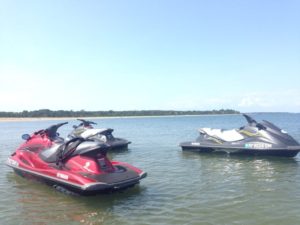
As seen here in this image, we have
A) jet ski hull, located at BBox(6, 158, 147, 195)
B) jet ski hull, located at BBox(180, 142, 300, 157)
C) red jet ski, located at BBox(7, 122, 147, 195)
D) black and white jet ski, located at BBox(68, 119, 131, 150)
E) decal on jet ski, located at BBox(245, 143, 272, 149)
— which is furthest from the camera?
black and white jet ski, located at BBox(68, 119, 131, 150)

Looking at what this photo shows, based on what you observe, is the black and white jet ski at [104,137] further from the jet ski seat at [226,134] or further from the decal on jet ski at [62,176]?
the decal on jet ski at [62,176]

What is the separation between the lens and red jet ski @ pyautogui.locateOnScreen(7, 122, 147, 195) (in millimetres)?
6957

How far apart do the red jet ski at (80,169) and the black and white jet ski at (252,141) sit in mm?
5741

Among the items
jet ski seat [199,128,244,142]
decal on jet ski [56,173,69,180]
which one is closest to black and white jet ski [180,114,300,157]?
jet ski seat [199,128,244,142]

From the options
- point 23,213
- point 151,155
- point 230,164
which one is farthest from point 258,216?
point 151,155

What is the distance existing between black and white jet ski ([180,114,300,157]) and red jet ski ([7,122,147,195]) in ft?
18.8

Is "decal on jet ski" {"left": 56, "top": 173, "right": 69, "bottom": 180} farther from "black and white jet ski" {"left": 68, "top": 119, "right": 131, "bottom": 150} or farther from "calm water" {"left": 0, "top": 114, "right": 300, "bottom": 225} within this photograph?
"black and white jet ski" {"left": 68, "top": 119, "right": 131, "bottom": 150}

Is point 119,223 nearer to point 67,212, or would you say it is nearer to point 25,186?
point 67,212

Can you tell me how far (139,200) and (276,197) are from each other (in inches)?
110

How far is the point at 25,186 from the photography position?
8531 mm

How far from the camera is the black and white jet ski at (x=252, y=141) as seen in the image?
1177 centimetres

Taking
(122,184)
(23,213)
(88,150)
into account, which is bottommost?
(23,213)

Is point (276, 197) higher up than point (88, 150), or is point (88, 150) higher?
point (88, 150)

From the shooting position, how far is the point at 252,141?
486 inches
